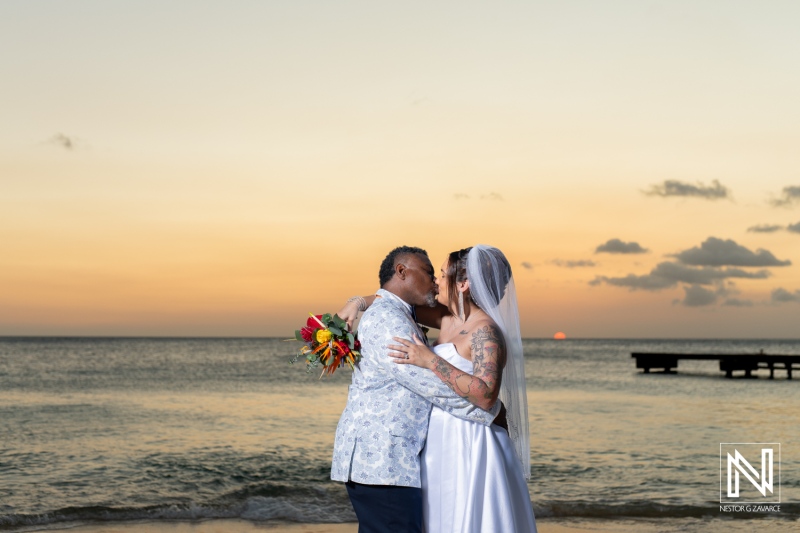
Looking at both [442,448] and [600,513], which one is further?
[600,513]

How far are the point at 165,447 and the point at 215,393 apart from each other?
48.4 feet

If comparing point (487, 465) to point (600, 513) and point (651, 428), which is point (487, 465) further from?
point (651, 428)

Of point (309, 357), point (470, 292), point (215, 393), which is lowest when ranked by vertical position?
point (215, 393)

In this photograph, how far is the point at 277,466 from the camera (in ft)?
45.2

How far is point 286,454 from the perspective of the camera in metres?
15.0

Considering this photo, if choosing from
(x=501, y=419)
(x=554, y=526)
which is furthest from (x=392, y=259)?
(x=554, y=526)

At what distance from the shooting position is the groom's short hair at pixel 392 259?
145 inches

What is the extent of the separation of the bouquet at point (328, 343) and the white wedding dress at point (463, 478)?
458mm

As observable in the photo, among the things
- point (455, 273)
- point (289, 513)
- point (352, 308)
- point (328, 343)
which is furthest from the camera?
point (289, 513)

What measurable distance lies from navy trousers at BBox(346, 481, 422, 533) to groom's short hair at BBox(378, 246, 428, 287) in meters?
0.91

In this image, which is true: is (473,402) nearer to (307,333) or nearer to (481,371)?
(481,371)

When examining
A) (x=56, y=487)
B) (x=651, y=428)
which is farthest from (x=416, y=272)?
(x=651, y=428)

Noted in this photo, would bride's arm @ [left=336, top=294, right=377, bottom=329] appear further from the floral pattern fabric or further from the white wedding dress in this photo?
the white wedding dress
